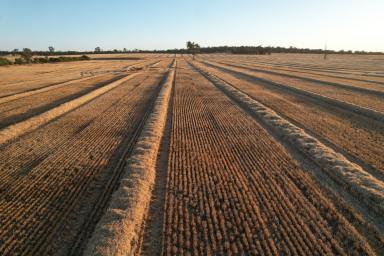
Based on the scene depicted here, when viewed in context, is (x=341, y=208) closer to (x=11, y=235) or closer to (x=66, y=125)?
(x=11, y=235)

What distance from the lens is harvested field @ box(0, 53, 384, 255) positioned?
5891 mm

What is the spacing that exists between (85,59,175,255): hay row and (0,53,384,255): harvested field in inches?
1.2

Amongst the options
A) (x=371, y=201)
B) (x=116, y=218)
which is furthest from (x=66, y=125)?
(x=371, y=201)

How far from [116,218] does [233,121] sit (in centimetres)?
931

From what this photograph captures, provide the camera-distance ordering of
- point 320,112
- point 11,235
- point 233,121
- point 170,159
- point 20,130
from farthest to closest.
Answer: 1. point 320,112
2. point 233,121
3. point 20,130
4. point 170,159
5. point 11,235

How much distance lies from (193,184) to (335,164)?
457 centimetres

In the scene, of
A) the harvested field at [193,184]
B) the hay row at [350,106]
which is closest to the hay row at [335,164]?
the harvested field at [193,184]

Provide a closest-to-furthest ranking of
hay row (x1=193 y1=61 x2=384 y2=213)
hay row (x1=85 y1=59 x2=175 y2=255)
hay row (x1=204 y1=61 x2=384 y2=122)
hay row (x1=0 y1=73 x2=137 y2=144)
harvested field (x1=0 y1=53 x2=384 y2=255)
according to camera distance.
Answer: hay row (x1=85 y1=59 x2=175 y2=255) < harvested field (x1=0 y1=53 x2=384 y2=255) < hay row (x1=193 y1=61 x2=384 y2=213) < hay row (x1=0 y1=73 x2=137 y2=144) < hay row (x1=204 y1=61 x2=384 y2=122)

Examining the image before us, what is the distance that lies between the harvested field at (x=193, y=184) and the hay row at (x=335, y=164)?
0.15 feet

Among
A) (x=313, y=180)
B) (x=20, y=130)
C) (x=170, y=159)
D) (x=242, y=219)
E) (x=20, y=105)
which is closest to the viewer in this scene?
(x=242, y=219)

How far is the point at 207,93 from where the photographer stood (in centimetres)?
2320

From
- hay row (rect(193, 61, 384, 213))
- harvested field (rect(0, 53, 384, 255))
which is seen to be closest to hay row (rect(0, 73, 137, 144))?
harvested field (rect(0, 53, 384, 255))

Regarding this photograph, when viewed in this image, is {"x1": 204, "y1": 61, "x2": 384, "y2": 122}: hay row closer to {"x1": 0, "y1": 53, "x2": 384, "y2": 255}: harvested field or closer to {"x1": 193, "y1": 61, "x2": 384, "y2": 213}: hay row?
{"x1": 0, "y1": 53, "x2": 384, "y2": 255}: harvested field

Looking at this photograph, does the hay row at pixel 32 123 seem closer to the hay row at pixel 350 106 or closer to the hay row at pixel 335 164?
the hay row at pixel 335 164
